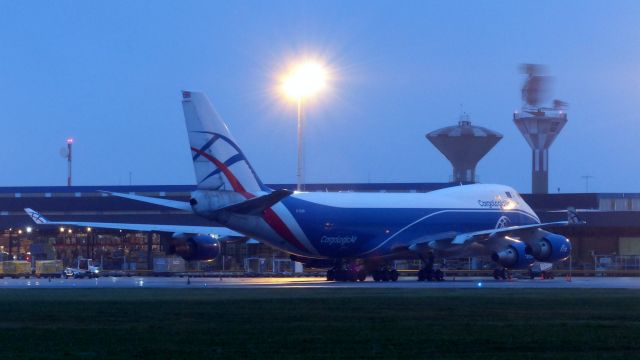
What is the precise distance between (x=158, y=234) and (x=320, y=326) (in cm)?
6776

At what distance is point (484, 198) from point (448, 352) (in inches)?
1934

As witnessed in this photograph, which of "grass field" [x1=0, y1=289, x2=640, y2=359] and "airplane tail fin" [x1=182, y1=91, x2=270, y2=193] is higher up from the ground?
"airplane tail fin" [x1=182, y1=91, x2=270, y2=193]

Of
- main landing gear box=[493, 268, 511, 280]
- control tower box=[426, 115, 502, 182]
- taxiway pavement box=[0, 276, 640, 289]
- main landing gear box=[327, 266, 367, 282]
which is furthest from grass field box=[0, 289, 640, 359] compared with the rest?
control tower box=[426, 115, 502, 182]

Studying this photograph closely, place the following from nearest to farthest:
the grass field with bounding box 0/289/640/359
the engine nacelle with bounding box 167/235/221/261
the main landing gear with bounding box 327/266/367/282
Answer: the grass field with bounding box 0/289/640/359 < the engine nacelle with bounding box 167/235/221/261 < the main landing gear with bounding box 327/266/367/282

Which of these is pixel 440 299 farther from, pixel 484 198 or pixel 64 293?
pixel 484 198

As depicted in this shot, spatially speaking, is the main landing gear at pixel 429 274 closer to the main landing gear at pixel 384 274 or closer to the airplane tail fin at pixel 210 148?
the main landing gear at pixel 384 274

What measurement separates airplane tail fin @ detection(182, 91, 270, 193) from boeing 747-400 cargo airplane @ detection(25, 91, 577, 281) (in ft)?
0.15

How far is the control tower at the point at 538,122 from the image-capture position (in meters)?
189

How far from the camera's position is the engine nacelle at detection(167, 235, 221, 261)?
65.7 metres

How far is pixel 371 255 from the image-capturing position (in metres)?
66.6

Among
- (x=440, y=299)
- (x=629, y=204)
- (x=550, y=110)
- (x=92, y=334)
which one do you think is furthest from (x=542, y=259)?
(x=550, y=110)

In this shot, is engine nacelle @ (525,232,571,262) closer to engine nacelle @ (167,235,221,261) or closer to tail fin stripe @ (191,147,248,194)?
engine nacelle @ (167,235,221,261)

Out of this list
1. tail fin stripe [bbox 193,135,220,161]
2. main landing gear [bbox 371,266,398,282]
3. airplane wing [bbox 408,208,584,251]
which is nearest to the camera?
tail fin stripe [bbox 193,135,220,161]

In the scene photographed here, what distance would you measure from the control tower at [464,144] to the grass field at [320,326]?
12603 cm
